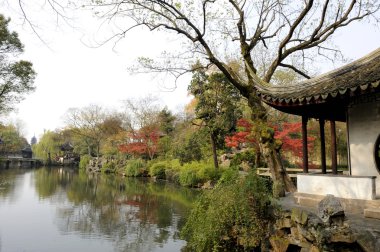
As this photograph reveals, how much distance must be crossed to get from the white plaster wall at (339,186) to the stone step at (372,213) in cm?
29

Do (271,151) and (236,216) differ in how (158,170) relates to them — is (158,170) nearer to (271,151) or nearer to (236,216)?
(271,151)

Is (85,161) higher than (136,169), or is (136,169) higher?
(85,161)

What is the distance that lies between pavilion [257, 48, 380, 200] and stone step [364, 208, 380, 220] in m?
0.29

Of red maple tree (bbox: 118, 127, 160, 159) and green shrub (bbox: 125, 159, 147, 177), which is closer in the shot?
green shrub (bbox: 125, 159, 147, 177)

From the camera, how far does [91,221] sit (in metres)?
12.1

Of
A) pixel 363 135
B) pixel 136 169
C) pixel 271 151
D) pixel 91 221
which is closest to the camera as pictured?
pixel 363 135

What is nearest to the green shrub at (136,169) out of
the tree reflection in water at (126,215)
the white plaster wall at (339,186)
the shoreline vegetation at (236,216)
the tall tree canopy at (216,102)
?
the tree reflection in water at (126,215)

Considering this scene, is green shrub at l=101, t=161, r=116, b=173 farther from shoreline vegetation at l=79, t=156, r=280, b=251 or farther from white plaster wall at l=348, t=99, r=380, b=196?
white plaster wall at l=348, t=99, r=380, b=196

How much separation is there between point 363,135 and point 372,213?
5.43 ft

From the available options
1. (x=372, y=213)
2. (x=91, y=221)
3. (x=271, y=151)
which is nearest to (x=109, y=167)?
(x=91, y=221)

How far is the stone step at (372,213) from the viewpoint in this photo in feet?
17.8

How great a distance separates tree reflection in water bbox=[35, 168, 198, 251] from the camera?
32.7 feet

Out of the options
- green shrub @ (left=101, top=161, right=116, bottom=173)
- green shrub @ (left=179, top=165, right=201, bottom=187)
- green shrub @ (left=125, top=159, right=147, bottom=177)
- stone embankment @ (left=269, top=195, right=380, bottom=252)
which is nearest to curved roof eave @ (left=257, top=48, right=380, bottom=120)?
stone embankment @ (left=269, top=195, right=380, bottom=252)

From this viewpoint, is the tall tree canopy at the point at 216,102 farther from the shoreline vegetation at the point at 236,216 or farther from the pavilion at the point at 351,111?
the pavilion at the point at 351,111
